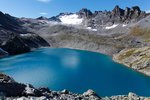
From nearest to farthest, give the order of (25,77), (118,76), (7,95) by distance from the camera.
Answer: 1. (7,95)
2. (25,77)
3. (118,76)

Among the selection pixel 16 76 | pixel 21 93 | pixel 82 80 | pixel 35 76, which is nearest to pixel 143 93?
pixel 82 80

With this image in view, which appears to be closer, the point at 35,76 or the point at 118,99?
the point at 118,99

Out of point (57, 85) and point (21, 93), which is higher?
point (21, 93)

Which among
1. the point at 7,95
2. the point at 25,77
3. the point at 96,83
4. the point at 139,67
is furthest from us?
the point at 139,67

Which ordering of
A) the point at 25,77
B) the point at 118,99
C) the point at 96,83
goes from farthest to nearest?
the point at 25,77 < the point at 96,83 < the point at 118,99

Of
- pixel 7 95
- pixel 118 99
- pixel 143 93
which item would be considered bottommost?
pixel 143 93

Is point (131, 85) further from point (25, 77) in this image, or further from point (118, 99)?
point (118, 99)

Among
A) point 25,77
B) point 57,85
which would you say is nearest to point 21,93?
point 57,85

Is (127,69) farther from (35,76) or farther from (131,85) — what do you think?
(35,76)

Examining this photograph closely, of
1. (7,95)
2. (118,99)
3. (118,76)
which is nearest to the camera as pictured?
(7,95)
